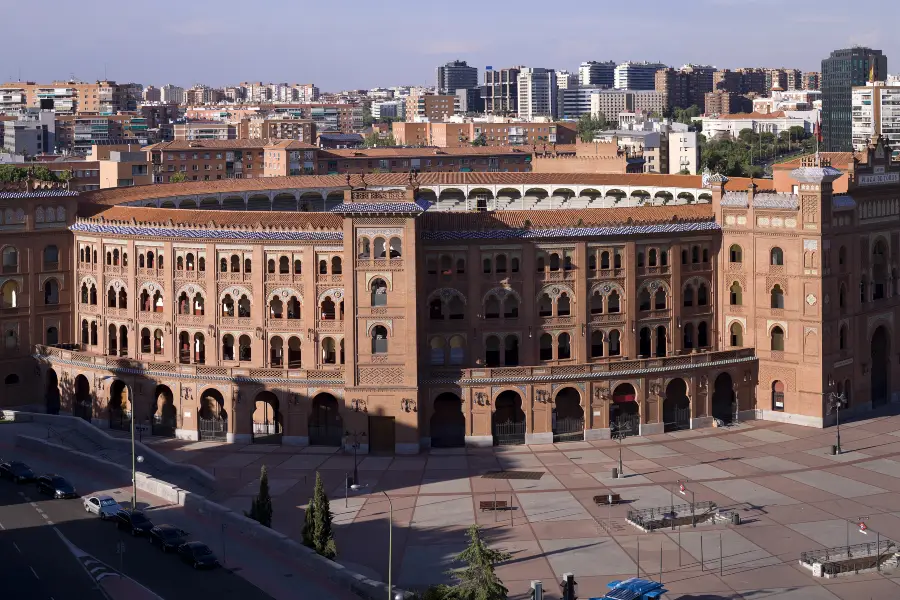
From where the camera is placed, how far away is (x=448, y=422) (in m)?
110

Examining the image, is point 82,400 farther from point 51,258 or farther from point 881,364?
point 881,364

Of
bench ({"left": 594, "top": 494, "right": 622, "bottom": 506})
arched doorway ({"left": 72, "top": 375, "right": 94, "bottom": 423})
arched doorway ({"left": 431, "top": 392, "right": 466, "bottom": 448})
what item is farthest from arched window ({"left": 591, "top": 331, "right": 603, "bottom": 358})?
arched doorway ({"left": 72, "top": 375, "right": 94, "bottom": 423})

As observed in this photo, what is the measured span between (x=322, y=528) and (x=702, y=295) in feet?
166

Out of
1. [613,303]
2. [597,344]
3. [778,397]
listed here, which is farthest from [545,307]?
[778,397]

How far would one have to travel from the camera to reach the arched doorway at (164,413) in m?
114

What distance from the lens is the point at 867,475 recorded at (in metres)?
99.6

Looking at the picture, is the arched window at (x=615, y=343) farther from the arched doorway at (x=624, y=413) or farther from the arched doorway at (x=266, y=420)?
the arched doorway at (x=266, y=420)

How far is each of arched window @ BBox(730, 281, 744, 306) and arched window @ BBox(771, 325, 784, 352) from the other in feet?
12.6

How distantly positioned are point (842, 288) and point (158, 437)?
5646 centimetres

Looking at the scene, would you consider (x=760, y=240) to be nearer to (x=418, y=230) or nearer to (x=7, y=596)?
(x=418, y=230)

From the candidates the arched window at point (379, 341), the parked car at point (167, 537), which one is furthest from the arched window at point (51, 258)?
the parked car at point (167, 537)

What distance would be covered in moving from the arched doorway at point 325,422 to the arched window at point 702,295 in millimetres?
31813

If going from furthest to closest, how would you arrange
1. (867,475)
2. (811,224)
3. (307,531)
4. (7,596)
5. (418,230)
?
(811,224), (418,230), (867,475), (307,531), (7,596)

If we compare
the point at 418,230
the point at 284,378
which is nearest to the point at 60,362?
the point at 284,378
